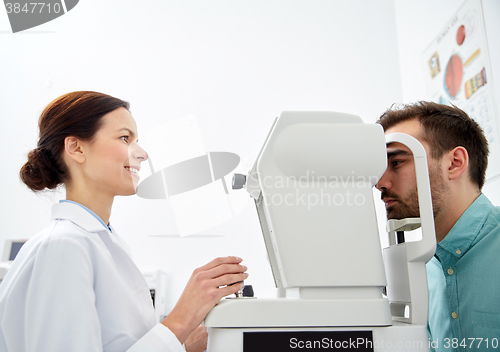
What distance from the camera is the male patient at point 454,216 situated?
885 millimetres

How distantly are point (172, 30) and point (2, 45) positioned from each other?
1.29 metres

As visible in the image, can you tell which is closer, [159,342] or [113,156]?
[159,342]

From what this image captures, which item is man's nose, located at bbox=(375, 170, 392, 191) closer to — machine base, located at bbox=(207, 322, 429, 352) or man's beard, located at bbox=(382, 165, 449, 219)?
man's beard, located at bbox=(382, 165, 449, 219)

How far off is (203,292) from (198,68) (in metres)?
2.19

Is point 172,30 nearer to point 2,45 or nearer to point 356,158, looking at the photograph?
point 2,45

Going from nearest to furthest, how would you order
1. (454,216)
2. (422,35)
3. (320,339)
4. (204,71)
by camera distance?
(320,339) → (454,216) → (422,35) → (204,71)

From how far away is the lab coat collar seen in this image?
883mm

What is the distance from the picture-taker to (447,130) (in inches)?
40.7

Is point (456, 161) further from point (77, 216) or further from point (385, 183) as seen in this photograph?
point (77, 216)

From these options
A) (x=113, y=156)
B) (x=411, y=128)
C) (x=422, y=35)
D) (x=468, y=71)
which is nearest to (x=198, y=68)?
(x=422, y=35)

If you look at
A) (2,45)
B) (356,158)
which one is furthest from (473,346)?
(2,45)

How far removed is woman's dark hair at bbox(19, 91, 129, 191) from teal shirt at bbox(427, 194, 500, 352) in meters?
0.99

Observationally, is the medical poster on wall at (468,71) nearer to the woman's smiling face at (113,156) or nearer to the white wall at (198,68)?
the white wall at (198,68)

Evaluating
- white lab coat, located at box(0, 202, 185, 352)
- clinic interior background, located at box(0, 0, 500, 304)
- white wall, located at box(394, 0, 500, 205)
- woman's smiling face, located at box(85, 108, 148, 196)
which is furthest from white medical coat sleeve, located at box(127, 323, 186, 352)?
clinic interior background, located at box(0, 0, 500, 304)
